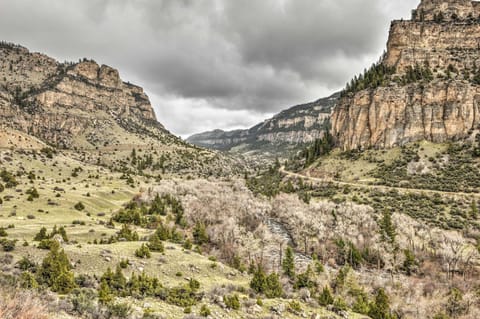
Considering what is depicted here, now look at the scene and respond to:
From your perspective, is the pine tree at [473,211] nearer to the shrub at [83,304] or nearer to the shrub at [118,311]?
the shrub at [118,311]

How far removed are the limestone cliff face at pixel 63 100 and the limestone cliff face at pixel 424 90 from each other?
104m

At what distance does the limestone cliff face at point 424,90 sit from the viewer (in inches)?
3410

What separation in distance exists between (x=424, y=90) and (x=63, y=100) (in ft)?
516

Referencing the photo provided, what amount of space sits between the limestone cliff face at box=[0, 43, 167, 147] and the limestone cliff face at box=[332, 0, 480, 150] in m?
104

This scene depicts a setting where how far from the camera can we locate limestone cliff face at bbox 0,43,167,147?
430 ft

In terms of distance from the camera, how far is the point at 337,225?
5228cm

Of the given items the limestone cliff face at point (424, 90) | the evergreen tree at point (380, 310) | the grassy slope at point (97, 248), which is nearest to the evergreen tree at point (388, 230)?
the evergreen tree at point (380, 310)

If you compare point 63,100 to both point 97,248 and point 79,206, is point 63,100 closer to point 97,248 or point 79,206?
point 79,206

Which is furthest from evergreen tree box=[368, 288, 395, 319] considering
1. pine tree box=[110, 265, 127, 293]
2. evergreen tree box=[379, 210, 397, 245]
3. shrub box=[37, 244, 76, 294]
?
shrub box=[37, 244, 76, 294]

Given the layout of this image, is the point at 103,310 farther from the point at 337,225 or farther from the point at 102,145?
the point at 102,145

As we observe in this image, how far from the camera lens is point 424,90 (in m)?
91.3

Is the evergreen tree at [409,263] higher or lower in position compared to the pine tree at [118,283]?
lower

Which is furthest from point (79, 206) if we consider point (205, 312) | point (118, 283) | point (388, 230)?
point (388, 230)

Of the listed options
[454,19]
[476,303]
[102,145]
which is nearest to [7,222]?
[476,303]
